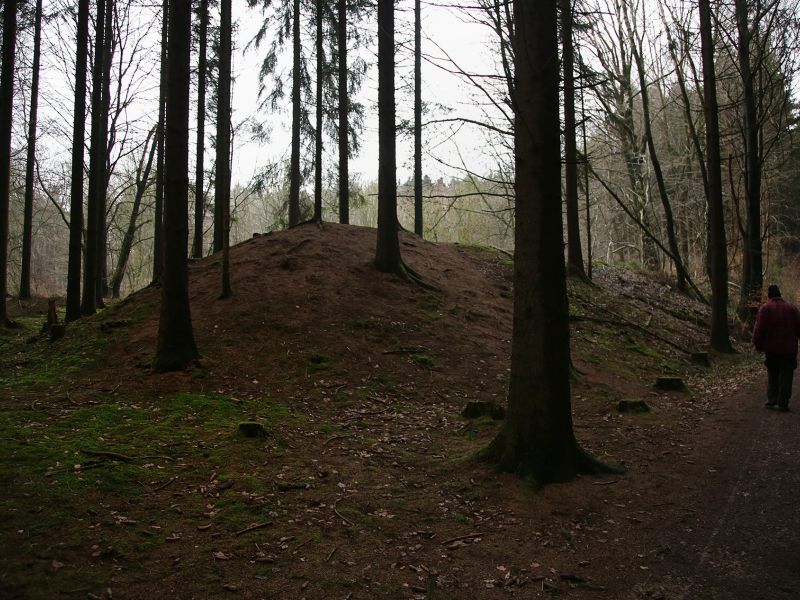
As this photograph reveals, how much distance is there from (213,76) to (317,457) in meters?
16.5

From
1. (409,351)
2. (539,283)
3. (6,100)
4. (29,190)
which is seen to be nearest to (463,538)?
(539,283)

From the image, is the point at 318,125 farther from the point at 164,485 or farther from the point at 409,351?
the point at 164,485

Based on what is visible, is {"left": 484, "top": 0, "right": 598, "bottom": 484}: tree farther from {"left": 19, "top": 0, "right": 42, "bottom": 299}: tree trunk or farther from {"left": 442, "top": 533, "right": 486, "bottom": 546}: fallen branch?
{"left": 19, "top": 0, "right": 42, "bottom": 299}: tree trunk

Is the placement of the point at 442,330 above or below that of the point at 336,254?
below

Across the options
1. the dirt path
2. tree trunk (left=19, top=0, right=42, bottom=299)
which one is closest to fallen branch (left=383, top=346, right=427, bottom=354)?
the dirt path

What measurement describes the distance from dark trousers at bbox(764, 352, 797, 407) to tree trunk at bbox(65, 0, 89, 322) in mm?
15297

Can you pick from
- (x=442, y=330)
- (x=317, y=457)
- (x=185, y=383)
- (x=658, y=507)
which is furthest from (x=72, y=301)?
(x=658, y=507)

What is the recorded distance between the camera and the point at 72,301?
49.5ft

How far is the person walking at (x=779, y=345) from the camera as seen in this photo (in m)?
8.74

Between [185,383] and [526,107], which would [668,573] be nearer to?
[526,107]

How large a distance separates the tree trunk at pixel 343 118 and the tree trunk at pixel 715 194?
393 inches

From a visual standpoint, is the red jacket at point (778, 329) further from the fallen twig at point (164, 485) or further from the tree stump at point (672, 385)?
the fallen twig at point (164, 485)

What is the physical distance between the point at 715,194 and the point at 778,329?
751 cm

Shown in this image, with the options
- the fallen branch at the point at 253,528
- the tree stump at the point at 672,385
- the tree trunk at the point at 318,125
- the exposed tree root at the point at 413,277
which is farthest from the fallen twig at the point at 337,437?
the tree trunk at the point at 318,125
